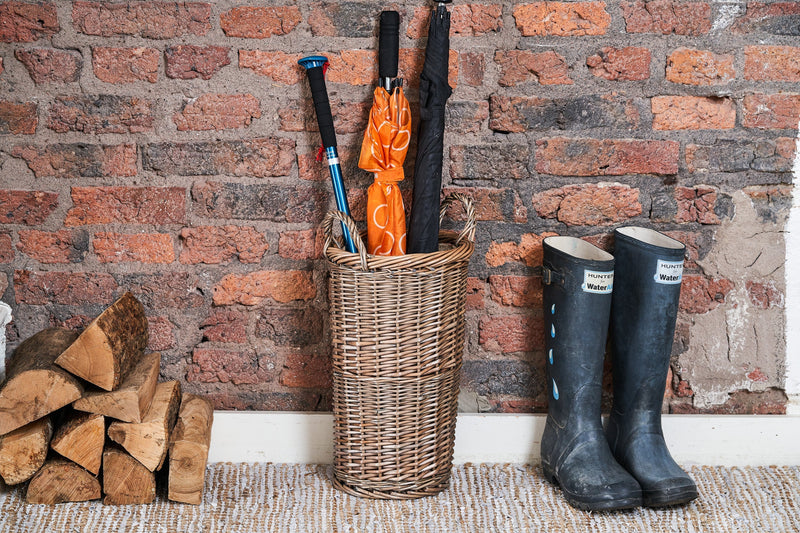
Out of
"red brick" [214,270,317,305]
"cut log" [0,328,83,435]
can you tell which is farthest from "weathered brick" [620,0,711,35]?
"cut log" [0,328,83,435]

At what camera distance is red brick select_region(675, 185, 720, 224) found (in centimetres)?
159

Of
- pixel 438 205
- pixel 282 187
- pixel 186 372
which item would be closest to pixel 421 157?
pixel 438 205

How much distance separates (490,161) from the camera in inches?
62.1

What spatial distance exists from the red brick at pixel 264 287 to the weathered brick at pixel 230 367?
0.12 meters

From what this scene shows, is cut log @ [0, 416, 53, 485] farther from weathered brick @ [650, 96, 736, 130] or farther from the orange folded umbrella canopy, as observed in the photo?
weathered brick @ [650, 96, 736, 130]

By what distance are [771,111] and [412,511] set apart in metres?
1.18

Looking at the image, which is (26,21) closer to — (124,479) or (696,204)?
(124,479)

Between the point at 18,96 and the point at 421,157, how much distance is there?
0.91 metres

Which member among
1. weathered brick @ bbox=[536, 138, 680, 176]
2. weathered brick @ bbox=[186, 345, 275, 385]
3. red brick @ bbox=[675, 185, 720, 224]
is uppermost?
weathered brick @ bbox=[536, 138, 680, 176]

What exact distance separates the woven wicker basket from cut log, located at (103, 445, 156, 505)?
39 cm

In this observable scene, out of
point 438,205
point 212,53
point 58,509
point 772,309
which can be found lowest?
point 58,509

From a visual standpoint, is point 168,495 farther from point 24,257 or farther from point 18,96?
point 18,96

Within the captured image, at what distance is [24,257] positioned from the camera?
63.0 inches

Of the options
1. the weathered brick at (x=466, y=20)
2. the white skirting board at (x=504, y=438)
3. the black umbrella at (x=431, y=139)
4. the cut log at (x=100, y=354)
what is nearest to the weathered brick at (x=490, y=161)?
the black umbrella at (x=431, y=139)
